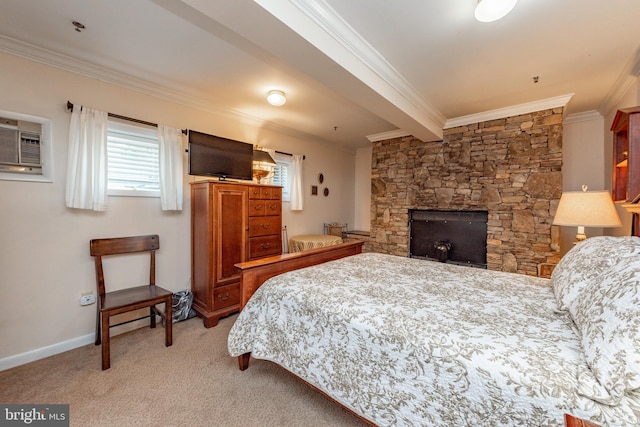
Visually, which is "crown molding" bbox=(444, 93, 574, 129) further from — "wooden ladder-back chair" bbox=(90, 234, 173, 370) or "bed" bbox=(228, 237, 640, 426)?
"wooden ladder-back chair" bbox=(90, 234, 173, 370)

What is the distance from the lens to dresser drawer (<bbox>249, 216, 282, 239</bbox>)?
314cm

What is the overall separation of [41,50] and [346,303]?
300 centimetres

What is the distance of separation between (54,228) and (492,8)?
353cm

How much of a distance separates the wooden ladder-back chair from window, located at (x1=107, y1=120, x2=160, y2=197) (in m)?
0.48

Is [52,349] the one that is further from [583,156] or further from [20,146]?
[583,156]

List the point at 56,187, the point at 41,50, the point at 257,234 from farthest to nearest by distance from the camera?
1. the point at 257,234
2. the point at 56,187
3. the point at 41,50

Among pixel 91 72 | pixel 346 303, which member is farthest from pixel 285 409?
pixel 91 72

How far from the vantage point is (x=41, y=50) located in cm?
207

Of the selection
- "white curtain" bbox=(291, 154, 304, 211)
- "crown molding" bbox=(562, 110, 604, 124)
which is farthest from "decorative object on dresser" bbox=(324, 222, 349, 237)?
"crown molding" bbox=(562, 110, 604, 124)

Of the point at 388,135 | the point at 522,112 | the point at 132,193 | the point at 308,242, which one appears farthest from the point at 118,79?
the point at 522,112

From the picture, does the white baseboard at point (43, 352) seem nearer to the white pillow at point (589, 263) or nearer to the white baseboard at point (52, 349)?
the white baseboard at point (52, 349)

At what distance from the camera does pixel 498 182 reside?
341 cm

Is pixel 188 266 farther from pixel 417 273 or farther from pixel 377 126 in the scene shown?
pixel 377 126

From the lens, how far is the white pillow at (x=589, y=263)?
1253 mm
